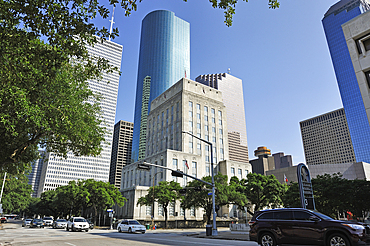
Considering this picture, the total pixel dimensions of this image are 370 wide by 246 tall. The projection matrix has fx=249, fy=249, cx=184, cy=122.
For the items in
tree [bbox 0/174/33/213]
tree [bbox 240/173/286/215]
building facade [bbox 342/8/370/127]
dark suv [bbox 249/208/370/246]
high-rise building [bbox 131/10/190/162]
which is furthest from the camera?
high-rise building [bbox 131/10/190/162]

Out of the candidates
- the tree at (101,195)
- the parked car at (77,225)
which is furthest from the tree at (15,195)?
the parked car at (77,225)

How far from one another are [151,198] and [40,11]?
4215 centimetres

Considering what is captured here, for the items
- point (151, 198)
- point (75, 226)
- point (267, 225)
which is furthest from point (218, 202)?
point (267, 225)

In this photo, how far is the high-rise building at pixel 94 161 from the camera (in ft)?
561

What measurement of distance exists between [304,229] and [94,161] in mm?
190476

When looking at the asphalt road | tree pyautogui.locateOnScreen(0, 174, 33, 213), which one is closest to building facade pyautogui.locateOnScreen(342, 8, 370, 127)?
the asphalt road

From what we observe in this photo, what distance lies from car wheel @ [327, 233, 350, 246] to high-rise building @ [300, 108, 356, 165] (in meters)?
194

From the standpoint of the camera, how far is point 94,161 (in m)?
186

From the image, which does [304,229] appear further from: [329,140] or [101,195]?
[329,140]

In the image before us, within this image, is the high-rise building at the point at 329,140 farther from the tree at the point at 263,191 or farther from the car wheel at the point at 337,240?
the car wheel at the point at 337,240

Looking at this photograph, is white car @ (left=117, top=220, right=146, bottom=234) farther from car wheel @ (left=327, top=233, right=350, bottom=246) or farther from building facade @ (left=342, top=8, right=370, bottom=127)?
building facade @ (left=342, top=8, right=370, bottom=127)

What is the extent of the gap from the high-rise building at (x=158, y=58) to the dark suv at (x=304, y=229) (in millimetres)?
154687

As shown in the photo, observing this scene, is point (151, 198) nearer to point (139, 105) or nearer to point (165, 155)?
point (165, 155)

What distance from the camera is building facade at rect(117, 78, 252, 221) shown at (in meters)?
76.1
